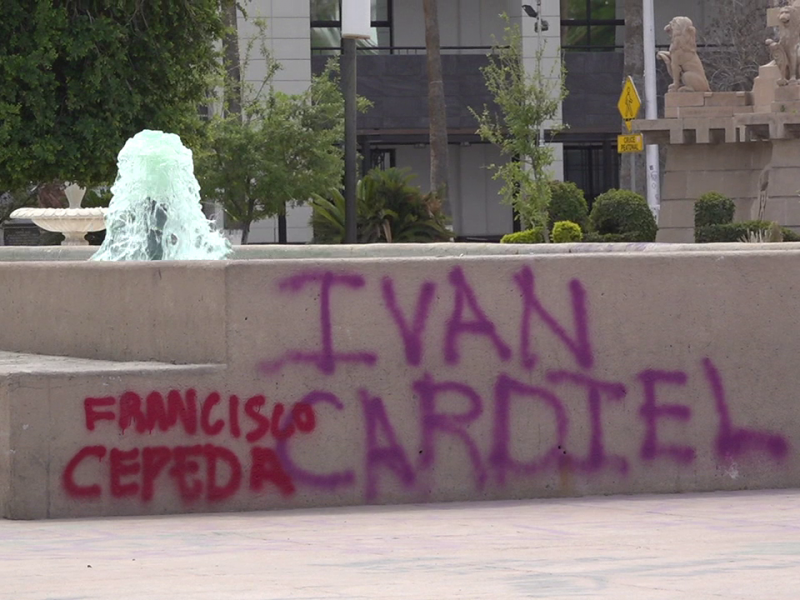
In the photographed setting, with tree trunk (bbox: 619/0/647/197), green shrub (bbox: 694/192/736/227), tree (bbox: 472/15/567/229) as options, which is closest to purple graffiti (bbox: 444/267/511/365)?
green shrub (bbox: 694/192/736/227)

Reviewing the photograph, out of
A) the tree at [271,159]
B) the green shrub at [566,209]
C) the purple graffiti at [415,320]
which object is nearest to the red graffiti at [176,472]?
the purple graffiti at [415,320]

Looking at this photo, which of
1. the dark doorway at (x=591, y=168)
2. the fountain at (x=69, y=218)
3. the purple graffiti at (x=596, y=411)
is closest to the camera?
the purple graffiti at (x=596, y=411)

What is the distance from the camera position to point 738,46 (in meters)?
40.4

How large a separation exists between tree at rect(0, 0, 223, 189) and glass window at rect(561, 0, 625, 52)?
84.8 ft

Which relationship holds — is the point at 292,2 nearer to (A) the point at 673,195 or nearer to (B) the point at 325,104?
(B) the point at 325,104

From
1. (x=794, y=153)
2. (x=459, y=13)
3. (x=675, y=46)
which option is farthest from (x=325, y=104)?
(x=459, y=13)

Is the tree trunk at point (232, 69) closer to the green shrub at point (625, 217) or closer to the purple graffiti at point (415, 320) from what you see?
the green shrub at point (625, 217)

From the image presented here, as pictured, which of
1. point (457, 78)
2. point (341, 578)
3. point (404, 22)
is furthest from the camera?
point (404, 22)

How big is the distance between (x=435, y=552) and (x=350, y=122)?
837cm

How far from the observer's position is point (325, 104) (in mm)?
32344

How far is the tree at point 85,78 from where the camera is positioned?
20516 millimetres

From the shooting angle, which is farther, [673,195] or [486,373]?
[673,195]

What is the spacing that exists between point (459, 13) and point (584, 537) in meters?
40.0

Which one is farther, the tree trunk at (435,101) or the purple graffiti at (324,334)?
the tree trunk at (435,101)
